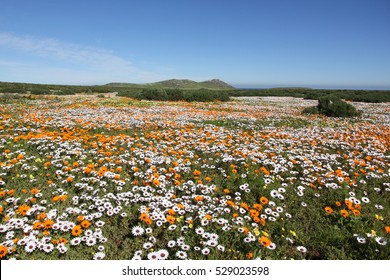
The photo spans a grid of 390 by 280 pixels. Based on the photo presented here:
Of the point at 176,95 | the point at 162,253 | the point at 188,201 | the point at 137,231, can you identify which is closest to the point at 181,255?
the point at 162,253

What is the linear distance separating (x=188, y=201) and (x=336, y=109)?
1966cm

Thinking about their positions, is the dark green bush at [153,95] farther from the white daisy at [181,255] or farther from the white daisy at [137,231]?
the white daisy at [181,255]

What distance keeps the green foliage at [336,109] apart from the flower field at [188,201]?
12.3 metres

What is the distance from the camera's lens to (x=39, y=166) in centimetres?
700

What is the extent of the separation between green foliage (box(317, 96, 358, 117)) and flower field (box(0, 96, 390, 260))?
12.3 meters

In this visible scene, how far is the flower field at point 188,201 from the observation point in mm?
4184

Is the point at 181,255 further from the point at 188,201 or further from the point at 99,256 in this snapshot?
the point at 188,201

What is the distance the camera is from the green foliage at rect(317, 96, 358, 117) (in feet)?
67.6

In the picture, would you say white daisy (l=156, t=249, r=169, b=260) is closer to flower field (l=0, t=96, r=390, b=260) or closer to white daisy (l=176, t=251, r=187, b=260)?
flower field (l=0, t=96, r=390, b=260)

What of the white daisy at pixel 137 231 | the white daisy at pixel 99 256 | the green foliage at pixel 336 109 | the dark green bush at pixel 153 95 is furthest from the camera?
the dark green bush at pixel 153 95

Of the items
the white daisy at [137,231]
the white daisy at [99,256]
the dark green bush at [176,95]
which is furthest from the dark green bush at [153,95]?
the white daisy at [99,256]

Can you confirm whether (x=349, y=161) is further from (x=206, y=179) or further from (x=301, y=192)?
(x=206, y=179)

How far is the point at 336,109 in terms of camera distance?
68.2ft
